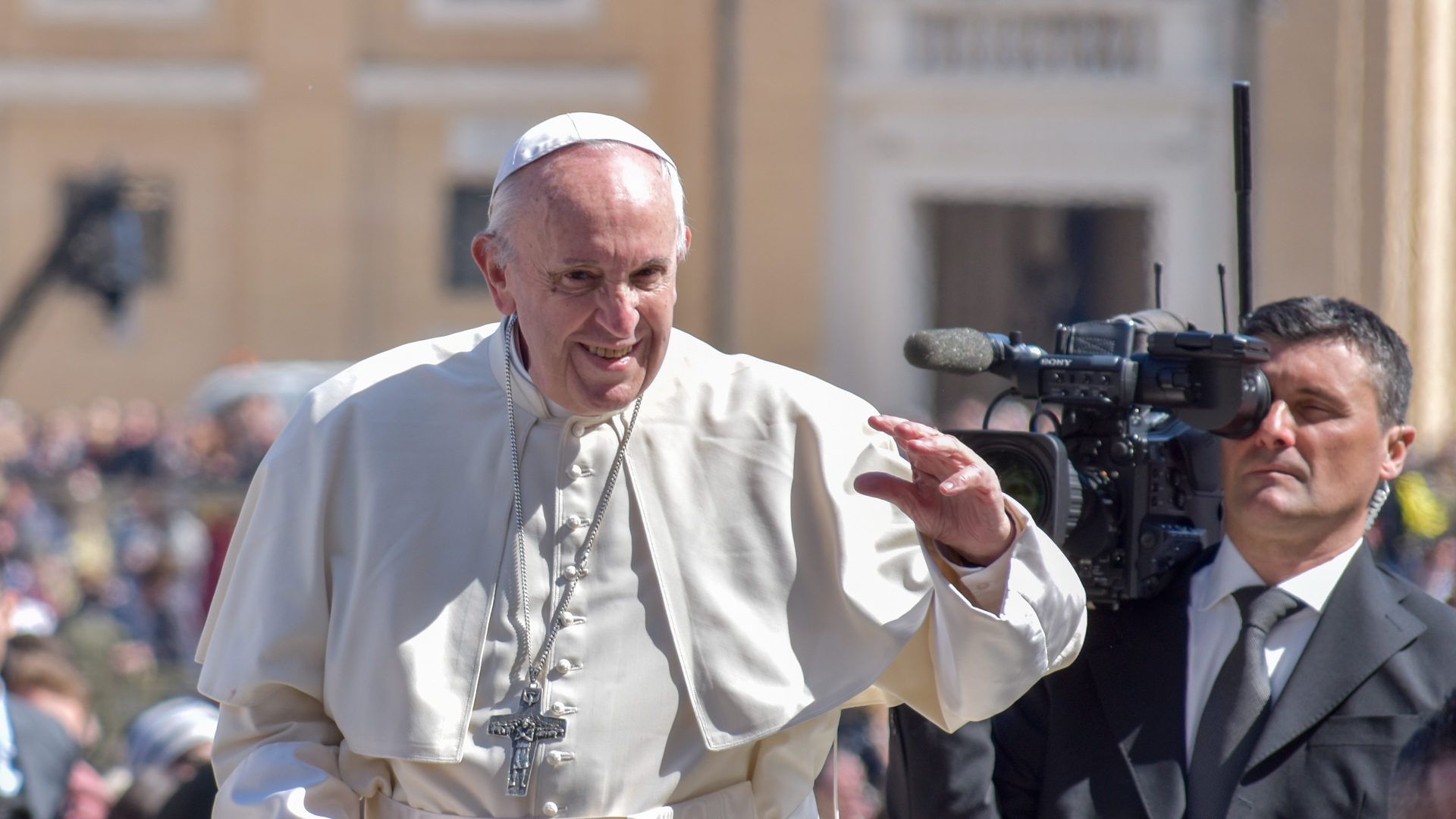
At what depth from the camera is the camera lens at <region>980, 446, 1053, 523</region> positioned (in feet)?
9.33

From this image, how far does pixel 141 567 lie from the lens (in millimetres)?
10258

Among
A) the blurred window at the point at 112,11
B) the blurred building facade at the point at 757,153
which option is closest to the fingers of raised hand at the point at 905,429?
the blurred building facade at the point at 757,153

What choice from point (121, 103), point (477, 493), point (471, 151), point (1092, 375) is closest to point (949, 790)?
point (1092, 375)

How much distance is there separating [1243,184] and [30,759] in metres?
3.35

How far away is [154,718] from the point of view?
523cm

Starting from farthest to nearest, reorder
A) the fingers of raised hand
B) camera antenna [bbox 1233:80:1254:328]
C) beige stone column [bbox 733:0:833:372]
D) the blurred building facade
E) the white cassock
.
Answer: beige stone column [bbox 733:0:833:372], the blurred building facade, camera antenna [bbox 1233:80:1254:328], the white cassock, the fingers of raised hand

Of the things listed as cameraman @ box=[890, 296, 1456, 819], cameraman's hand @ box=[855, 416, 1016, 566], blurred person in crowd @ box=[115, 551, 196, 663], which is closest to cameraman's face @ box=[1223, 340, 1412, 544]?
cameraman @ box=[890, 296, 1456, 819]

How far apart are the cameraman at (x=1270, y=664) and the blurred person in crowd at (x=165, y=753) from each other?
172 centimetres

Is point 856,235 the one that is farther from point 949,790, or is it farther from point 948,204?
point 949,790

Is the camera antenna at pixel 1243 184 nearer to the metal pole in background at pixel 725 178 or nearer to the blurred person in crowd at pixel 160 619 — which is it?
the blurred person in crowd at pixel 160 619

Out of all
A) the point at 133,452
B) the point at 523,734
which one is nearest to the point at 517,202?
the point at 523,734

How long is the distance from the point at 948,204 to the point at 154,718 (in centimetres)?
1278

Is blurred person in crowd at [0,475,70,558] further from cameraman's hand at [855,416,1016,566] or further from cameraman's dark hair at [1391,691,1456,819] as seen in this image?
cameraman's dark hair at [1391,691,1456,819]

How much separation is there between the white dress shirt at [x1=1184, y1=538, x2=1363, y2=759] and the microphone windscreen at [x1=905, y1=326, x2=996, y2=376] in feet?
1.86
